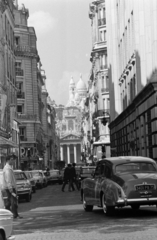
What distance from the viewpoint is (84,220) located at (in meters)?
16.9

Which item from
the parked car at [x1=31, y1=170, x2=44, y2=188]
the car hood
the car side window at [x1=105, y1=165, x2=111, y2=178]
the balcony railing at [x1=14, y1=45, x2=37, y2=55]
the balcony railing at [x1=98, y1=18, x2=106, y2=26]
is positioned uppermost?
the balcony railing at [x1=98, y1=18, x2=106, y2=26]

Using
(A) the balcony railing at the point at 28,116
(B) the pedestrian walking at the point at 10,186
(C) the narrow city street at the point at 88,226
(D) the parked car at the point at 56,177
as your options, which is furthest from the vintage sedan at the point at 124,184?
(A) the balcony railing at the point at 28,116

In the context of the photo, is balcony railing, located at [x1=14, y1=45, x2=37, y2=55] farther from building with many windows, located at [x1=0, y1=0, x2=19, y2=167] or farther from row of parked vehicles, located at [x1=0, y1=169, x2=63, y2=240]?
row of parked vehicles, located at [x1=0, y1=169, x2=63, y2=240]

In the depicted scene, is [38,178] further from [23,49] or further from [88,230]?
[23,49]

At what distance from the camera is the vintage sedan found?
55.8 ft

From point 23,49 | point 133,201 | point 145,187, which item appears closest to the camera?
point 133,201

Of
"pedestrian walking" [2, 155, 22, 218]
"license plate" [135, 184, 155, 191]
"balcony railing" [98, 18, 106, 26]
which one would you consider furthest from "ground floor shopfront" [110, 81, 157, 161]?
"balcony railing" [98, 18, 106, 26]

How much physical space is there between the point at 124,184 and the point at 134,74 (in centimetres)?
2696

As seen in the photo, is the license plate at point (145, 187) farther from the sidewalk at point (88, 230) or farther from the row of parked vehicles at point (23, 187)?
the row of parked vehicles at point (23, 187)

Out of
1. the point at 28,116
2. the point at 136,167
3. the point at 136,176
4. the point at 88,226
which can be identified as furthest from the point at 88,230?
the point at 28,116

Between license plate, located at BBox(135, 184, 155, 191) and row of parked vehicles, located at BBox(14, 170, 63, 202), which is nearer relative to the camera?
license plate, located at BBox(135, 184, 155, 191)

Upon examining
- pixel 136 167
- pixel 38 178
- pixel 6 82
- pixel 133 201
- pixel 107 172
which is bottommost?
pixel 133 201

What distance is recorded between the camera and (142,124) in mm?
39500

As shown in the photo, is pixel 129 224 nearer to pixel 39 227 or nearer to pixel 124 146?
pixel 39 227
